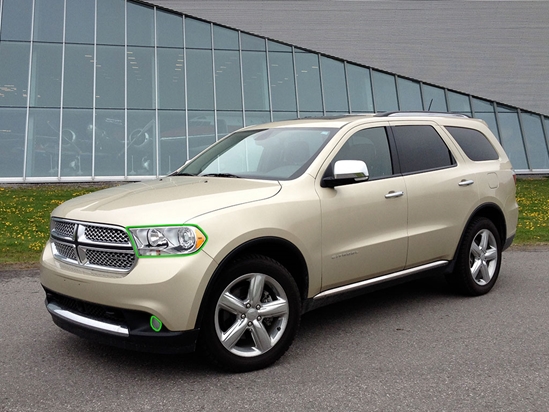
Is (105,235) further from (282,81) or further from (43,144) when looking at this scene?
(282,81)

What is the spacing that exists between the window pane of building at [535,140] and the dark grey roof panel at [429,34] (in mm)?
495

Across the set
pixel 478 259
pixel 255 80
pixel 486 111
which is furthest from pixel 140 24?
pixel 478 259

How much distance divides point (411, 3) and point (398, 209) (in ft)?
72.7

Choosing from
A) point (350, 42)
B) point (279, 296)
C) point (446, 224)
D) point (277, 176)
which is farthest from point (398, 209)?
point (350, 42)

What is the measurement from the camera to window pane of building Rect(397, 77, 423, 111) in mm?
24609

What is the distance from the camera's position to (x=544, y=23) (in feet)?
86.7

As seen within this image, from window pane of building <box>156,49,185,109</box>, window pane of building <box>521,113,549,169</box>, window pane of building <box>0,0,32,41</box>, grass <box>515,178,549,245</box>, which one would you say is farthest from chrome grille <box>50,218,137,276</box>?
window pane of building <box>521,113,549,169</box>

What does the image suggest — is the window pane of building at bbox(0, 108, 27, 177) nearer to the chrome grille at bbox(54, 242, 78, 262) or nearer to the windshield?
the windshield

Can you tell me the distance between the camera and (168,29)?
73.9ft

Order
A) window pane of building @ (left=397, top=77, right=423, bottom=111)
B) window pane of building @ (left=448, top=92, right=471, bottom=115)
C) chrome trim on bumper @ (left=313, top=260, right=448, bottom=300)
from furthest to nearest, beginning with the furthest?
window pane of building @ (left=448, top=92, right=471, bottom=115), window pane of building @ (left=397, top=77, right=423, bottom=111), chrome trim on bumper @ (left=313, top=260, right=448, bottom=300)

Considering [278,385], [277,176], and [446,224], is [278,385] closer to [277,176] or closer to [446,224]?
[277,176]

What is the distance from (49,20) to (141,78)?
13.2 feet

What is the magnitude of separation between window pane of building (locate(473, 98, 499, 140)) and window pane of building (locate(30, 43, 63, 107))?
1708cm

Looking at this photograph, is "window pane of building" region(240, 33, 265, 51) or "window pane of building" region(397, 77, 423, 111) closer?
"window pane of building" region(240, 33, 265, 51)
